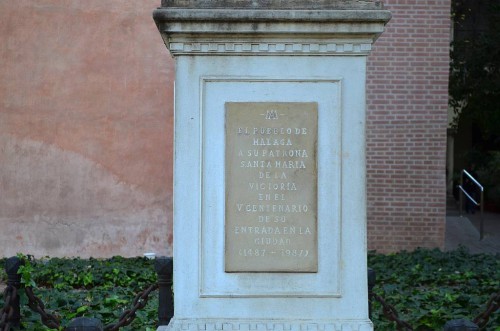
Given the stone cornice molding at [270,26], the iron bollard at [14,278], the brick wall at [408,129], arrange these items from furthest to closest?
the brick wall at [408,129]
the iron bollard at [14,278]
the stone cornice molding at [270,26]

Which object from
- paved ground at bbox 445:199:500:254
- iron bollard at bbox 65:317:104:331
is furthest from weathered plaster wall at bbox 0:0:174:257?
iron bollard at bbox 65:317:104:331

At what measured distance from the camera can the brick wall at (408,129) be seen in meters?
14.7

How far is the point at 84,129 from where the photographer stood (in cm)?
1442

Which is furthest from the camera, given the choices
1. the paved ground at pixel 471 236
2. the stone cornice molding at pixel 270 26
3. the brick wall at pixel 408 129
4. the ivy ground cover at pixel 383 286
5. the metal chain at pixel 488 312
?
the paved ground at pixel 471 236

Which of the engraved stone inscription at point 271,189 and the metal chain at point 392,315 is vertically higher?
the engraved stone inscription at point 271,189

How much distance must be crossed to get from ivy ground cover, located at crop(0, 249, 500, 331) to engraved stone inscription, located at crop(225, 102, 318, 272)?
2.19 meters

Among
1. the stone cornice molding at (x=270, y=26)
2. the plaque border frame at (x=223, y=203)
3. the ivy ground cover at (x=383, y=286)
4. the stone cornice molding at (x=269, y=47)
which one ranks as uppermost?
the stone cornice molding at (x=270, y=26)

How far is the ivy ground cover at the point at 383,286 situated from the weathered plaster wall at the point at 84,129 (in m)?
0.89

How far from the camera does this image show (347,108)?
533 cm

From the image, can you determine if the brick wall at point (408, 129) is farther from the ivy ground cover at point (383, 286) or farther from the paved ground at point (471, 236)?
the paved ground at point (471, 236)

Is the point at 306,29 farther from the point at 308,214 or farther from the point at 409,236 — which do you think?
the point at 409,236

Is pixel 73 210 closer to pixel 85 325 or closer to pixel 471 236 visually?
pixel 471 236

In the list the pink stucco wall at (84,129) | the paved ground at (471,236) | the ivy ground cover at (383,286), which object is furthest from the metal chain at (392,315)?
the paved ground at (471,236)

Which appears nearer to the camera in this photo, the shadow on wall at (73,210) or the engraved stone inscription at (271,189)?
the engraved stone inscription at (271,189)
